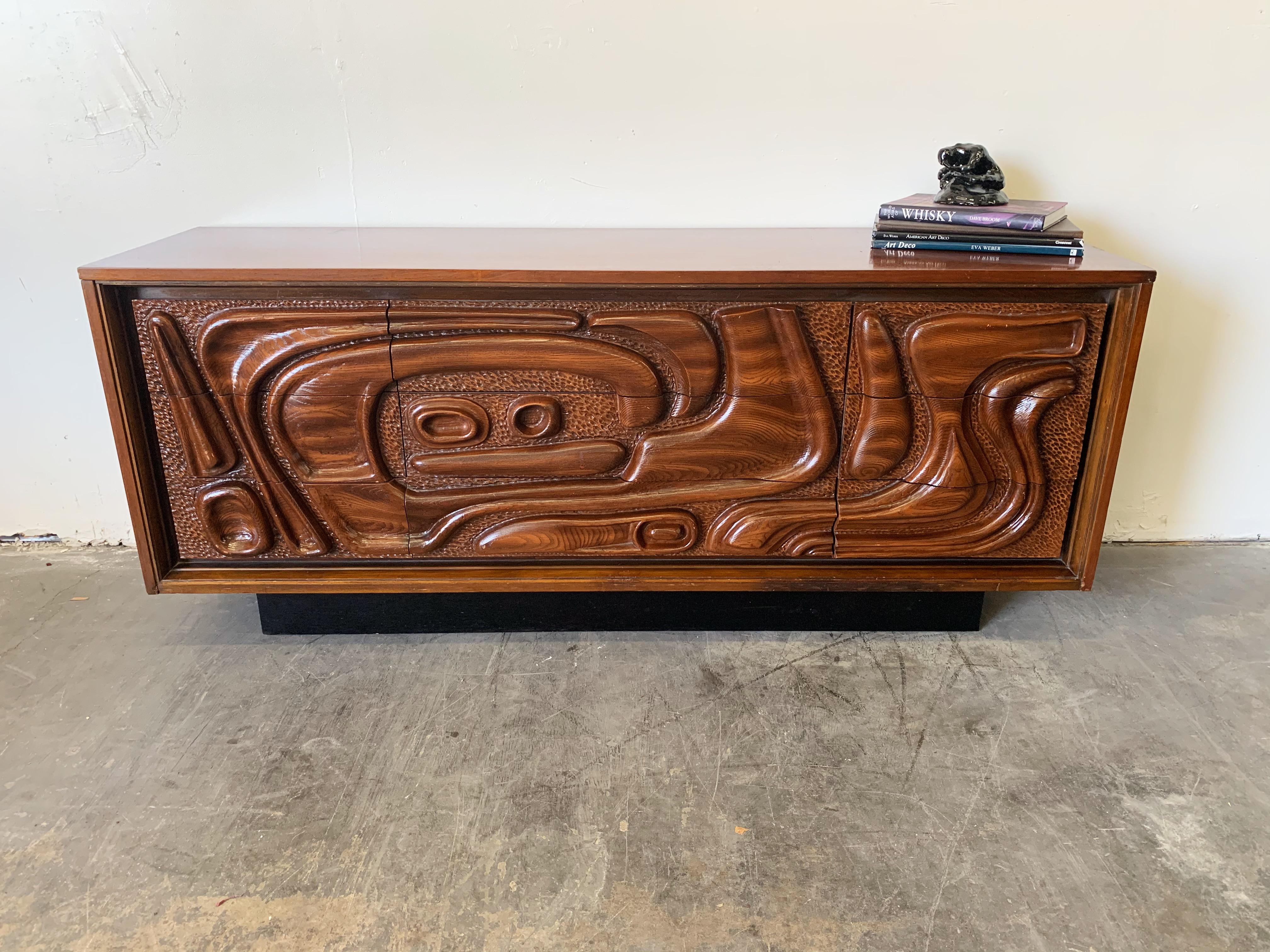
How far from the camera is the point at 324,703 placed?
1.71m

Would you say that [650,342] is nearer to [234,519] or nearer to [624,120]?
[624,120]

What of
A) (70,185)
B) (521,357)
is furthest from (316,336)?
(70,185)

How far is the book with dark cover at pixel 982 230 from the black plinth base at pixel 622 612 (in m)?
→ 0.76

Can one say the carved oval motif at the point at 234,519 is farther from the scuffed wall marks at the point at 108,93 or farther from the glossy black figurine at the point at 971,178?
the glossy black figurine at the point at 971,178

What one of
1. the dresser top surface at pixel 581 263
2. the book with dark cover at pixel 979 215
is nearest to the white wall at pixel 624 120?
the dresser top surface at pixel 581 263

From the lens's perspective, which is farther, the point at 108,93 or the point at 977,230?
the point at 108,93

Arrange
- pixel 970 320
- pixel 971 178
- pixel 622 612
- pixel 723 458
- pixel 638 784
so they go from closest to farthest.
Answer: pixel 638 784, pixel 970 320, pixel 723 458, pixel 971 178, pixel 622 612

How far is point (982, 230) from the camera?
1.72 m

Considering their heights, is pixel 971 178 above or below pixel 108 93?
below

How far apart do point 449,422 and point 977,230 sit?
111 cm

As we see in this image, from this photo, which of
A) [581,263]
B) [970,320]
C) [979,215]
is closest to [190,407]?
[581,263]

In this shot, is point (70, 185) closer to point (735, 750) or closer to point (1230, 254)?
point (735, 750)

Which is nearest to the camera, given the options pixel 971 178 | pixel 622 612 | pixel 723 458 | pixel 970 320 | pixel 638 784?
pixel 638 784

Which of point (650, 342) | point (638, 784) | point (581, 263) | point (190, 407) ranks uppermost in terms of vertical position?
point (581, 263)
